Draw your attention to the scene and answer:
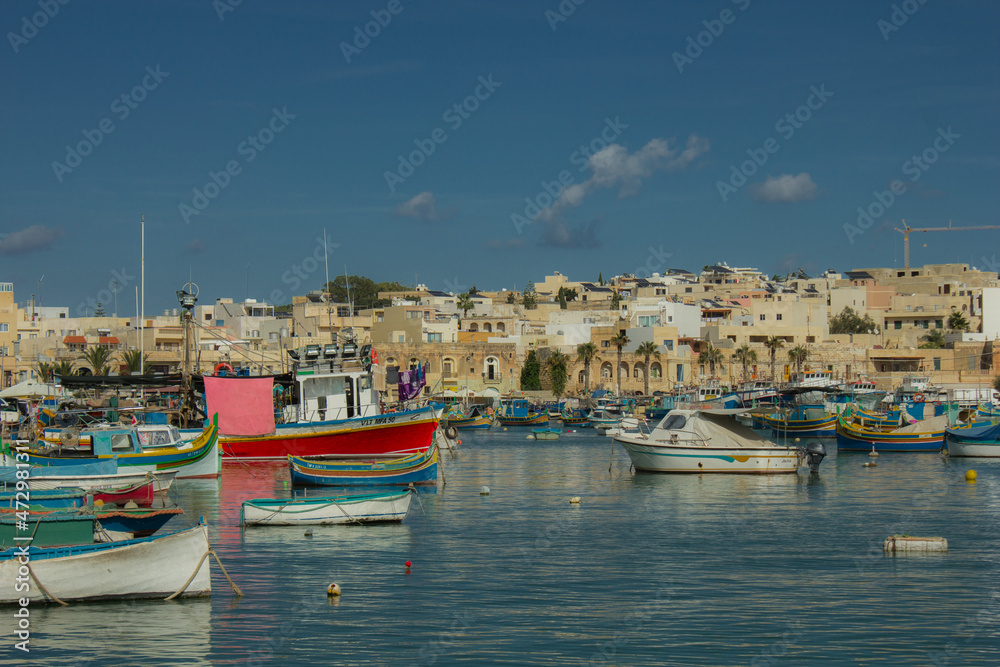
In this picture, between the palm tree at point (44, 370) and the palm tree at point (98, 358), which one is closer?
the palm tree at point (44, 370)

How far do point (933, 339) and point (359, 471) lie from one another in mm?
94016

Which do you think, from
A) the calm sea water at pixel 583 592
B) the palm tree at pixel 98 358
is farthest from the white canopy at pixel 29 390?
the calm sea water at pixel 583 592

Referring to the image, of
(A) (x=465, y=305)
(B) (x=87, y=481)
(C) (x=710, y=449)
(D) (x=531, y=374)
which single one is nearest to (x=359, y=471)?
(B) (x=87, y=481)

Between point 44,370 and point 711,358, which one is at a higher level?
point 711,358

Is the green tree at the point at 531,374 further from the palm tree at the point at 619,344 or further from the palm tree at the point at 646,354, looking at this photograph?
the palm tree at the point at 646,354

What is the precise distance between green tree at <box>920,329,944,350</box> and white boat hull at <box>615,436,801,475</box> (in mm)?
74330

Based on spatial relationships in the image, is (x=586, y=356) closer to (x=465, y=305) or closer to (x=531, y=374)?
(x=531, y=374)

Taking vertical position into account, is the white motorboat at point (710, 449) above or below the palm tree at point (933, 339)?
below

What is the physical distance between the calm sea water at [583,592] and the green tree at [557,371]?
206 feet

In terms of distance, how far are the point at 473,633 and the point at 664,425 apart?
24.2 meters

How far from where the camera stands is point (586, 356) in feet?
312

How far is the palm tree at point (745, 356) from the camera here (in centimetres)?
10038

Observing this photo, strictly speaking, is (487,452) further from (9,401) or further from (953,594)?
(953,594)

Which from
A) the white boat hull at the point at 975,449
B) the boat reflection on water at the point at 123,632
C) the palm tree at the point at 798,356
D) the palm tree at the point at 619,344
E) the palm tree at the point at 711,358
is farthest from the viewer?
the palm tree at the point at 798,356
